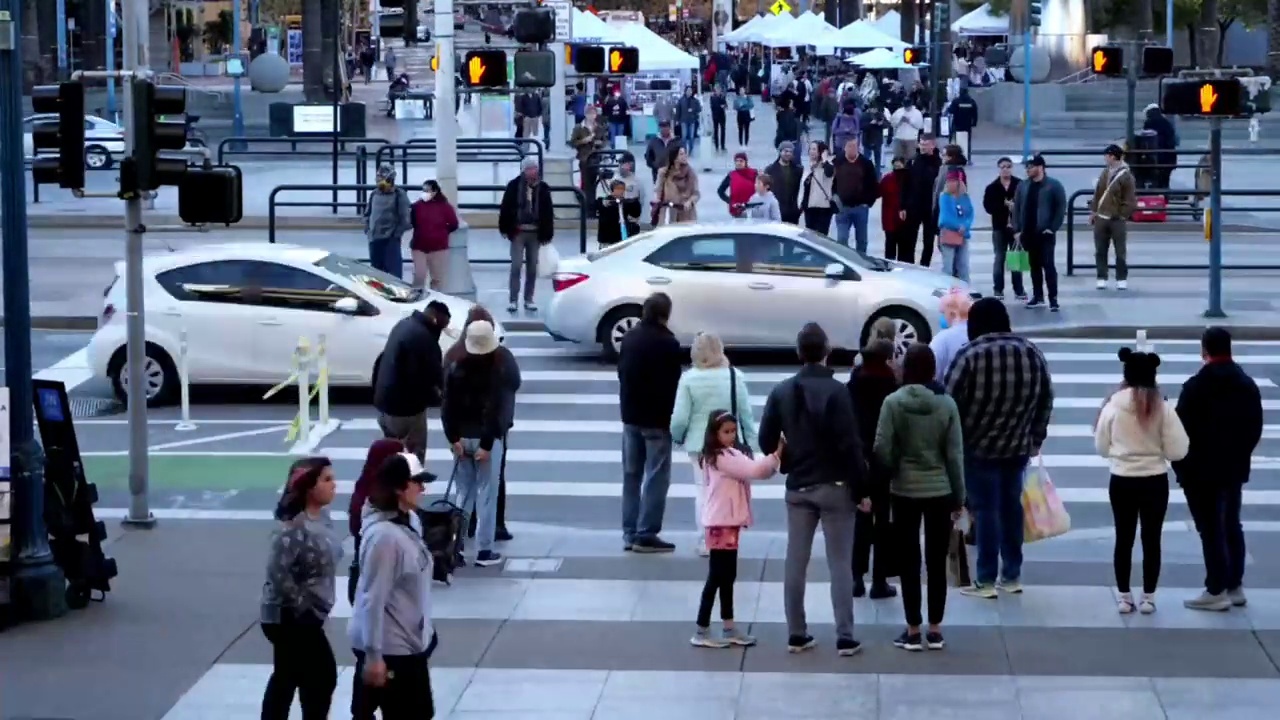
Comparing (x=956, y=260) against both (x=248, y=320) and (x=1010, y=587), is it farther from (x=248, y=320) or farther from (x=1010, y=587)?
(x=1010, y=587)

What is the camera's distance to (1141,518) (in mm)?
10711

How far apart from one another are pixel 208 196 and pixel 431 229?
9.51m

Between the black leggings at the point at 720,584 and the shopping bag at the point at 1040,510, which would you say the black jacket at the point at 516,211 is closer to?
the shopping bag at the point at 1040,510

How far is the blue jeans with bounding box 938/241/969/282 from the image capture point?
22.3m

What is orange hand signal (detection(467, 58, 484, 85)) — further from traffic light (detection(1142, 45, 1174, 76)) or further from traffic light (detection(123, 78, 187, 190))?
traffic light (detection(1142, 45, 1174, 76))

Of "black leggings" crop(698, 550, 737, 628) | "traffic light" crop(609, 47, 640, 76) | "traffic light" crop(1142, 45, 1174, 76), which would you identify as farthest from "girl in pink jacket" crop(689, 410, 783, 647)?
"traffic light" crop(609, 47, 640, 76)

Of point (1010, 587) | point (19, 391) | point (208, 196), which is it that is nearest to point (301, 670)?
point (19, 391)

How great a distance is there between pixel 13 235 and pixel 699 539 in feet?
14.8

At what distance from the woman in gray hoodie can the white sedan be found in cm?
960

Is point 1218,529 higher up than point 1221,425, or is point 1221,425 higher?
point 1221,425

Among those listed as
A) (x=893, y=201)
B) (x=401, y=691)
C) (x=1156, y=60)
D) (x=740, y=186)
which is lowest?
(x=401, y=691)

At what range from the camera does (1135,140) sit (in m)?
31.3

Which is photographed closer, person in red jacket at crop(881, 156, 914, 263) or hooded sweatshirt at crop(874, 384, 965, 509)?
hooded sweatshirt at crop(874, 384, 965, 509)

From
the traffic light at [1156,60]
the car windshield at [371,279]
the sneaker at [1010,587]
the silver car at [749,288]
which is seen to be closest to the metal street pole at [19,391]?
the sneaker at [1010,587]
